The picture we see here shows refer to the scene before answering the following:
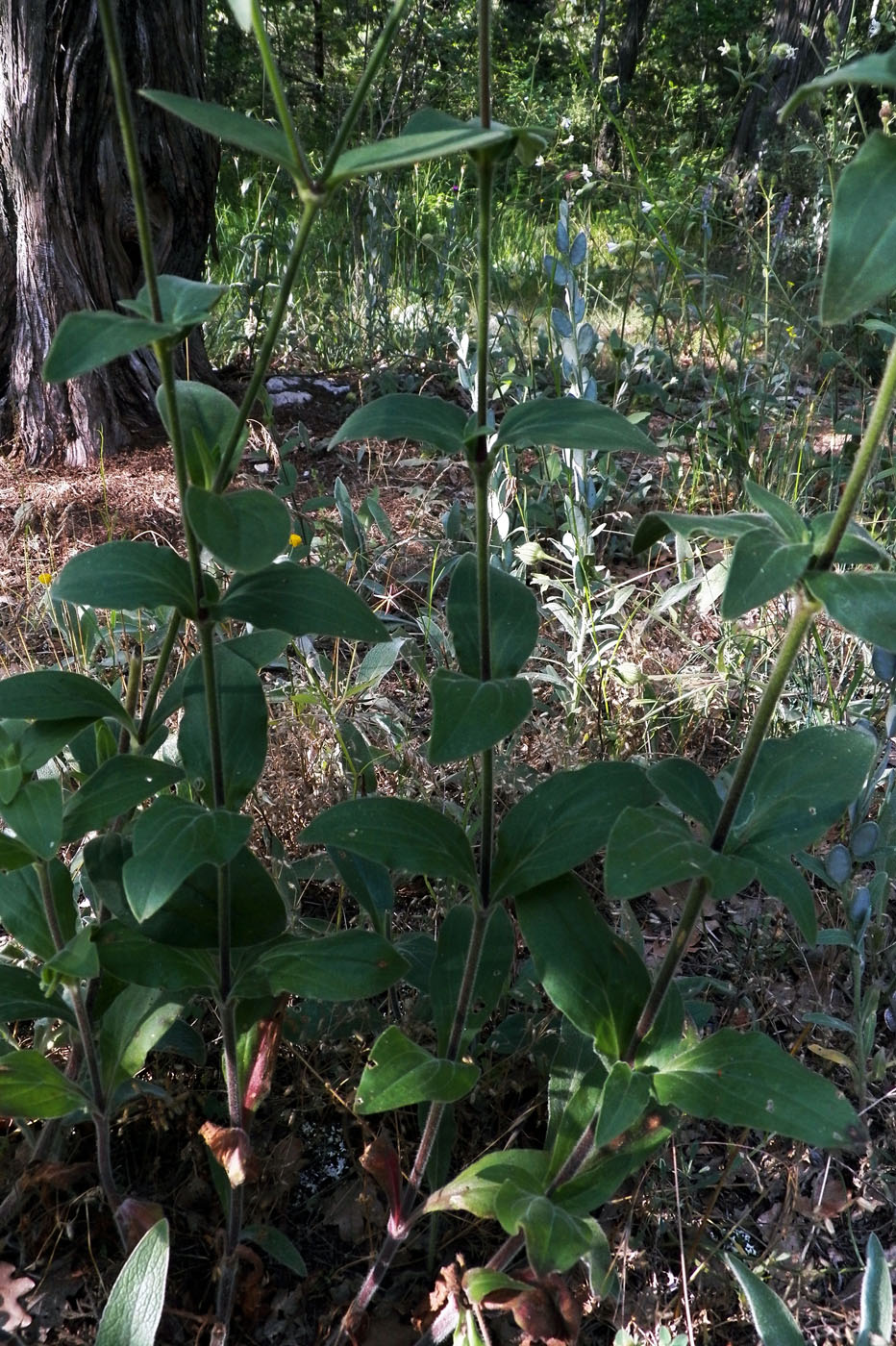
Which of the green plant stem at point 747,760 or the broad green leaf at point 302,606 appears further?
the broad green leaf at point 302,606

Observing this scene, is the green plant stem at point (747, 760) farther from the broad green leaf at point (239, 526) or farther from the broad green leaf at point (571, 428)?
the broad green leaf at point (239, 526)

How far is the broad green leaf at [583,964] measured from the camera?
3.83 feet

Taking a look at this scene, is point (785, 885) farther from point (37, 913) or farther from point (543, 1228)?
point (37, 913)

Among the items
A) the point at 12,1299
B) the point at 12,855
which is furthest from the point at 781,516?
the point at 12,1299

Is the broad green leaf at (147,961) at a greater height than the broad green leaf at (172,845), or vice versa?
the broad green leaf at (172,845)

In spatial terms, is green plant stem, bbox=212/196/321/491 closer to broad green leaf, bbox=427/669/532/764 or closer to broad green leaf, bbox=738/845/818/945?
broad green leaf, bbox=427/669/532/764

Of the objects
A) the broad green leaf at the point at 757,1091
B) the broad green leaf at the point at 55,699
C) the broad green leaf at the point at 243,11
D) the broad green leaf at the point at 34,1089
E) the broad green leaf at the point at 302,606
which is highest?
the broad green leaf at the point at 243,11

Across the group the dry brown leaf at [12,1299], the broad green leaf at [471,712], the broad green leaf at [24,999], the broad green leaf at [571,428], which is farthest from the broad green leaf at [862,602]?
the dry brown leaf at [12,1299]

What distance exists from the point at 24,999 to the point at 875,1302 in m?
1.06

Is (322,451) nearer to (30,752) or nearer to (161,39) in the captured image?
(161,39)

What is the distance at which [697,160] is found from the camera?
6.62 meters

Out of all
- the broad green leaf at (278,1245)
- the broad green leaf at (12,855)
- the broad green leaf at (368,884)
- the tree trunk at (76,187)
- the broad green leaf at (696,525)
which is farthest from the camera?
the tree trunk at (76,187)

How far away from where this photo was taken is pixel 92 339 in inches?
33.5

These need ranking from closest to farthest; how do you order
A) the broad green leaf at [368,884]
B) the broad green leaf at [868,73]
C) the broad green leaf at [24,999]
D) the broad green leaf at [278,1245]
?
the broad green leaf at [868,73] < the broad green leaf at [24,999] < the broad green leaf at [278,1245] < the broad green leaf at [368,884]
